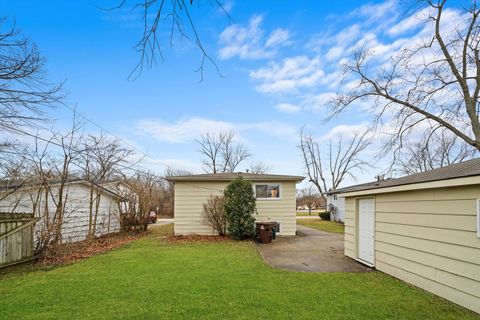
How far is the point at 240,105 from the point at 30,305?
976cm

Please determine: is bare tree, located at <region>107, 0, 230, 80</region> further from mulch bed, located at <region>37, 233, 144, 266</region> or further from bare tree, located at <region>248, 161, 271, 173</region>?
bare tree, located at <region>248, 161, 271, 173</region>

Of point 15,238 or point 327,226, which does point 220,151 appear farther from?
point 15,238

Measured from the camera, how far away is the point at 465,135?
42.3ft

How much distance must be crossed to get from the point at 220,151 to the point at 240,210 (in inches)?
941

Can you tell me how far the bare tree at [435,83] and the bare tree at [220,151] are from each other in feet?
76.9

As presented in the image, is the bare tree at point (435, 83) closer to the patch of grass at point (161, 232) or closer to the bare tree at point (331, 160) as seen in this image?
the patch of grass at point (161, 232)

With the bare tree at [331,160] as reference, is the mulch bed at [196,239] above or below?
below

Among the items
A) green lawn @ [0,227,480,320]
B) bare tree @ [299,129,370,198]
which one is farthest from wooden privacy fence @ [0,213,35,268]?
bare tree @ [299,129,370,198]

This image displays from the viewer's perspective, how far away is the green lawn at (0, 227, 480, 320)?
175 inches

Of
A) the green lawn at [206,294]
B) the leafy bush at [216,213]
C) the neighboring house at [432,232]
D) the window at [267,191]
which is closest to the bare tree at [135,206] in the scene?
the leafy bush at [216,213]

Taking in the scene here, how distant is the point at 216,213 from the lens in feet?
44.9

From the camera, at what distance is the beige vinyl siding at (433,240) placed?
187 inches

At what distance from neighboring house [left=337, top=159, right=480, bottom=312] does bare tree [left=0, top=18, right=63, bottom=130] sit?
330 inches

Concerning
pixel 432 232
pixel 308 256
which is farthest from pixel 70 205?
pixel 432 232
